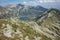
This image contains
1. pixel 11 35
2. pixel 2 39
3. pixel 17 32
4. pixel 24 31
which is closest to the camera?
pixel 2 39

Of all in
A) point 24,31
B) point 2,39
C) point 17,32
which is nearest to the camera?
point 2,39

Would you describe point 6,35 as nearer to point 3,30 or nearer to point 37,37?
point 3,30

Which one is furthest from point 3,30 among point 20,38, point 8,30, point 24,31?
point 24,31

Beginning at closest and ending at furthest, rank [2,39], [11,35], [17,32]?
[2,39]
[11,35]
[17,32]

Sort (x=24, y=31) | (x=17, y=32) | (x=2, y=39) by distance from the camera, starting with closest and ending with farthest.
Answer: (x=2, y=39) < (x=17, y=32) < (x=24, y=31)

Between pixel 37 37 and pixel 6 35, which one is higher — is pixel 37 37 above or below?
below

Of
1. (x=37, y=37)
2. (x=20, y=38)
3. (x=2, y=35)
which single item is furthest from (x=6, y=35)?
(x=37, y=37)

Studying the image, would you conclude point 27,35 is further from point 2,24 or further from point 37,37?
point 2,24

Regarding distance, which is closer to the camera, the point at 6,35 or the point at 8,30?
the point at 6,35

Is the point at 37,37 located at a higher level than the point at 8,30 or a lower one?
lower
